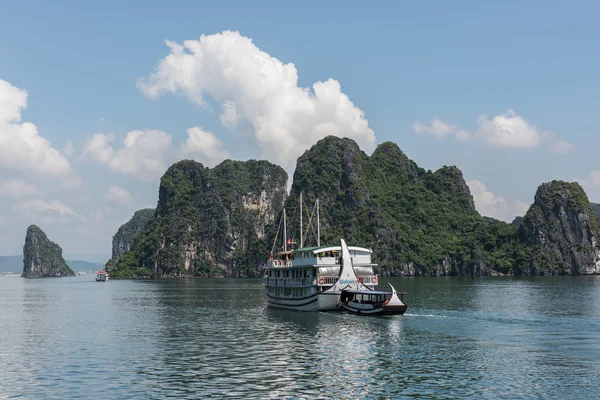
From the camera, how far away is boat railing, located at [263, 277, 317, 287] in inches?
2830

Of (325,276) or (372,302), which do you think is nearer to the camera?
(372,302)

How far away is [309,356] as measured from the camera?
4097 centimetres

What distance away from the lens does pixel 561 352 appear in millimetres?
40438

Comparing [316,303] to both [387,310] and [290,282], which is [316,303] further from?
[387,310]

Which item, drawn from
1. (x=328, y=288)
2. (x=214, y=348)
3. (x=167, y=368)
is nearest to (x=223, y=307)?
Result: (x=328, y=288)

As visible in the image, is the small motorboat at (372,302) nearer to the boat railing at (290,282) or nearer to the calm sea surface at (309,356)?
the calm sea surface at (309,356)

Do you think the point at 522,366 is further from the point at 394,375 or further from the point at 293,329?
the point at 293,329

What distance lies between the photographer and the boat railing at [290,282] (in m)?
71.9

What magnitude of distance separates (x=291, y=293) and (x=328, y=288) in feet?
27.2

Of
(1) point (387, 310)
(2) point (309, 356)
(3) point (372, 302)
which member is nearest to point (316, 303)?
(3) point (372, 302)

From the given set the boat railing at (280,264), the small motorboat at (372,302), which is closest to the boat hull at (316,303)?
the small motorboat at (372,302)

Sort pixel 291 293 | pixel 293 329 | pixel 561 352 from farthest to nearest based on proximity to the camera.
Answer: pixel 291 293 → pixel 293 329 → pixel 561 352

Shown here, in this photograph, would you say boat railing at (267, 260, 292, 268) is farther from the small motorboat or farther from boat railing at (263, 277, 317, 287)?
the small motorboat

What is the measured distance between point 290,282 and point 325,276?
7808 mm
